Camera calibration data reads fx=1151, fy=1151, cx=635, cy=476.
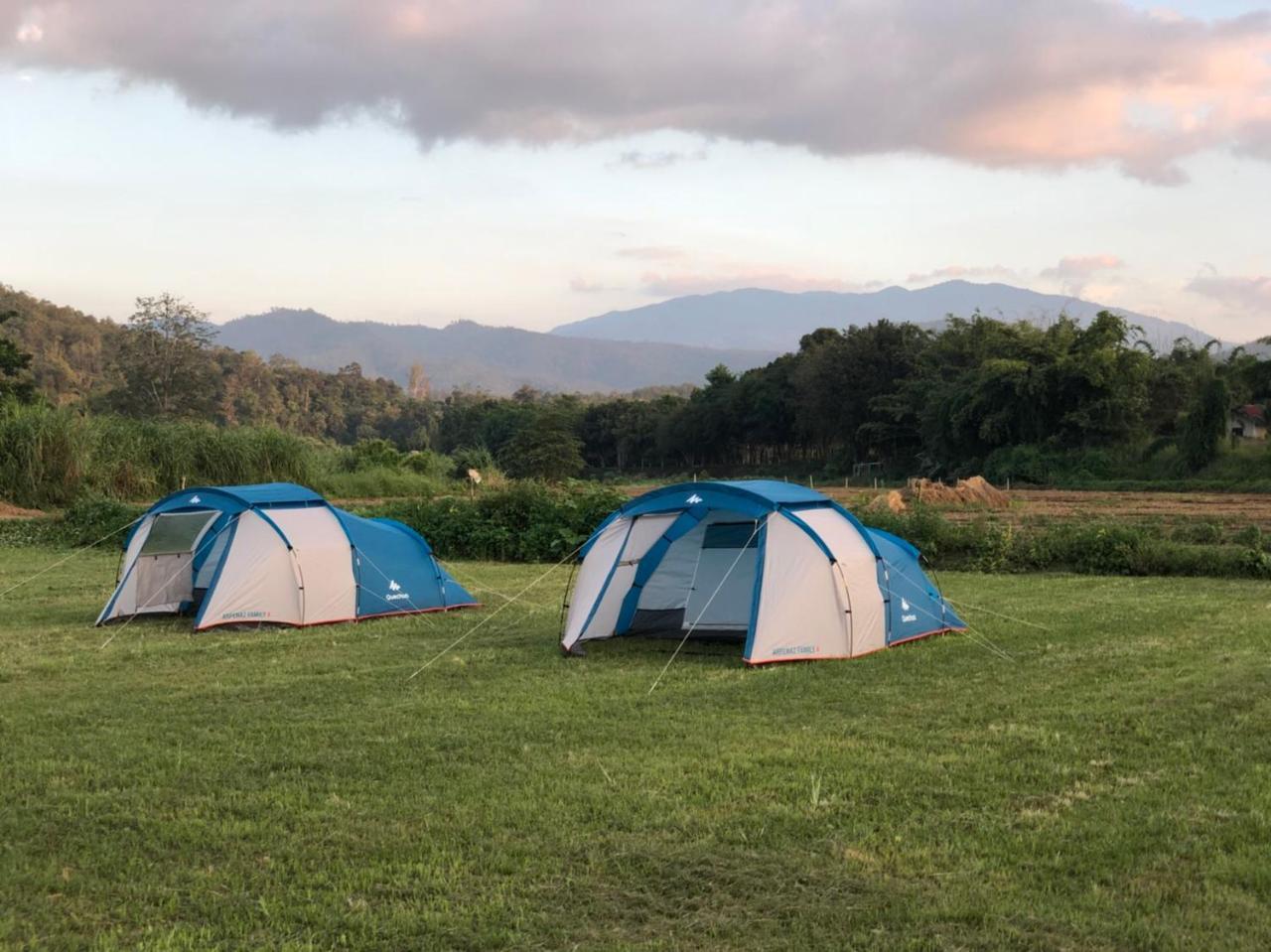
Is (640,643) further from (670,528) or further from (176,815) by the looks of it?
(176,815)

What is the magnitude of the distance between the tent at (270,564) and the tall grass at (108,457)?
14185 mm

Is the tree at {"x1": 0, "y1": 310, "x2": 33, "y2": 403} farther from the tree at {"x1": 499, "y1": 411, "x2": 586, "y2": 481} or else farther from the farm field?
the tree at {"x1": 499, "y1": 411, "x2": 586, "y2": 481}

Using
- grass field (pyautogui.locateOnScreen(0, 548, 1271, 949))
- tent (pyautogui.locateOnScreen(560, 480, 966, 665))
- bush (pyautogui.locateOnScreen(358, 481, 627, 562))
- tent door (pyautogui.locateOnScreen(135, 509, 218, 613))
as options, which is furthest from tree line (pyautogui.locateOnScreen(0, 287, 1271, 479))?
grass field (pyautogui.locateOnScreen(0, 548, 1271, 949))

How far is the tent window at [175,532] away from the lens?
43.6 feet

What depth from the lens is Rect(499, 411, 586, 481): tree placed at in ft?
193

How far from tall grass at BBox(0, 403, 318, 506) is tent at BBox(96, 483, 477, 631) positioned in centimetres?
1418

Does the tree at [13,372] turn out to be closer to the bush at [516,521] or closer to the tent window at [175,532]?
the bush at [516,521]

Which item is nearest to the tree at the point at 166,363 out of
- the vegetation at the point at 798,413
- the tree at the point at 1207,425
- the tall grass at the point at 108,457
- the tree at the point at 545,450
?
the vegetation at the point at 798,413

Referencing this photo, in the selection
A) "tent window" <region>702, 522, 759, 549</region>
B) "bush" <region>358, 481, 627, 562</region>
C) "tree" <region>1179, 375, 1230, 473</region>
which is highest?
"tree" <region>1179, 375, 1230, 473</region>

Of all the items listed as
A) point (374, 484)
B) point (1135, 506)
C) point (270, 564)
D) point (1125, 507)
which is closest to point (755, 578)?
point (270, 564)

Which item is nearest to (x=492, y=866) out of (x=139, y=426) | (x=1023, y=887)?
(x=1023, y=887)

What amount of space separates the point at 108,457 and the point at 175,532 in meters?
16.3

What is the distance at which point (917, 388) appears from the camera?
60219mm

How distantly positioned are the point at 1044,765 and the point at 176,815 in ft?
15.5
